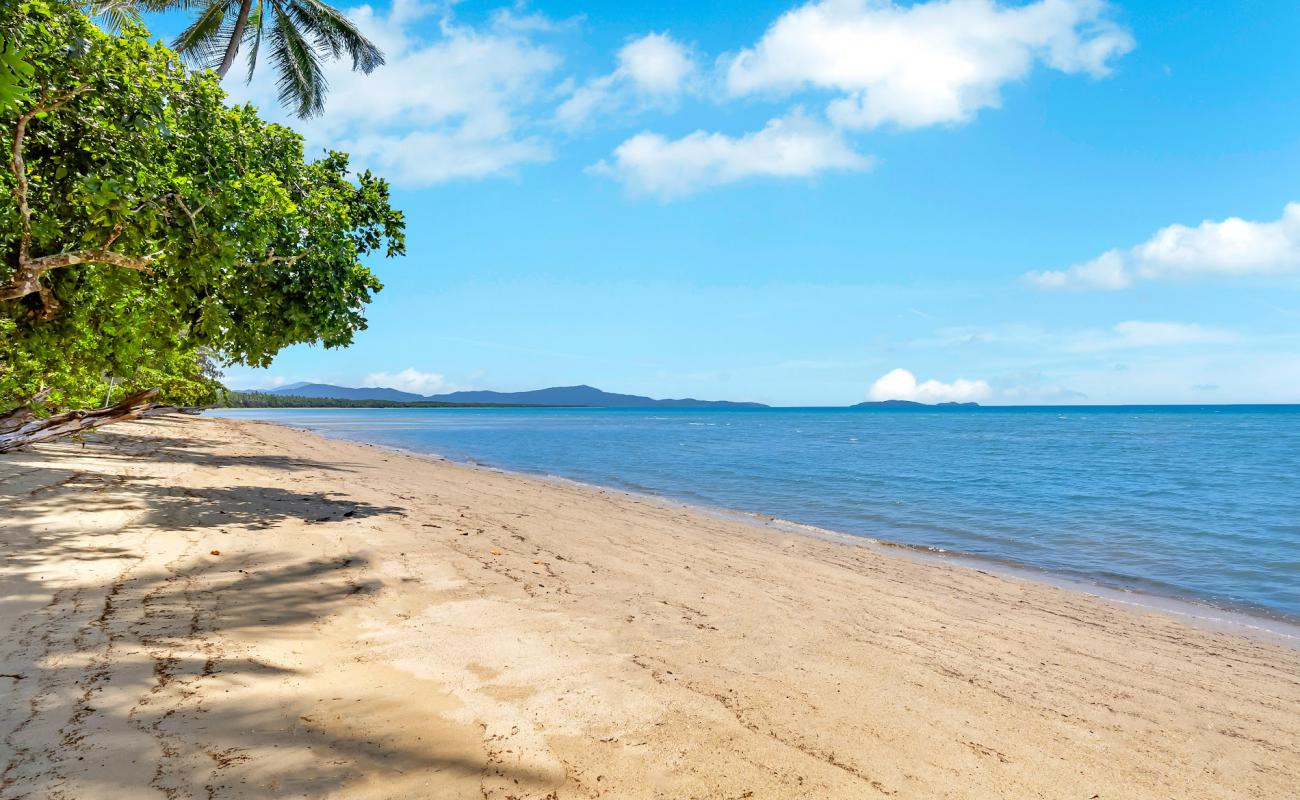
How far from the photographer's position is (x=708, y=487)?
25.7 meters

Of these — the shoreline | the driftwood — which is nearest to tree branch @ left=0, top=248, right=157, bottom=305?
the driftwood

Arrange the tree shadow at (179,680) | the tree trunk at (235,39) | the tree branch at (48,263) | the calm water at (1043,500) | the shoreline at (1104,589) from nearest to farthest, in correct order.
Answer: the tree shadow at (179,680), the tree branch at (48,263), the shoreline at (1104,589), the calm water at (1043,500), the tree trunk at (235,39)

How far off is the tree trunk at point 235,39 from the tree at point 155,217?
483 inches

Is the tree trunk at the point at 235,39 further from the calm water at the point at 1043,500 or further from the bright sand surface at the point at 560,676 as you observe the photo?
the calm water at the point at 1043,500

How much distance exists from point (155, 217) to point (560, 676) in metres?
8.34

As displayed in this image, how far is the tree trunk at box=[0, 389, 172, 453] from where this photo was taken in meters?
16.7

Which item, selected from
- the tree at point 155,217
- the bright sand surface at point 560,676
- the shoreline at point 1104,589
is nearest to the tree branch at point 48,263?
the tree at point 155,217

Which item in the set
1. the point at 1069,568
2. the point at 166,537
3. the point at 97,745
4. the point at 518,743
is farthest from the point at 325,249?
the point at 1069,568

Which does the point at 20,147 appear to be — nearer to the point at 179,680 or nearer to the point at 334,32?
the point at 179,680

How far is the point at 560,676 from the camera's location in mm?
5215

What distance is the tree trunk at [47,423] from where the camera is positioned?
16.7 m

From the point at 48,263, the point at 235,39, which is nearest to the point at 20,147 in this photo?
the point at 48,263

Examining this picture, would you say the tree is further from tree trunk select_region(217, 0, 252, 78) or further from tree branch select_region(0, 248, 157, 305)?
tree trunk select_region(217, 0, 252, 78)

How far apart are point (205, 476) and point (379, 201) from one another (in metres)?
8.84
